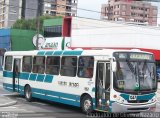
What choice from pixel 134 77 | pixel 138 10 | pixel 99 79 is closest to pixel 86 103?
pixel 99 79

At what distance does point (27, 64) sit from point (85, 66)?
568 centimetres

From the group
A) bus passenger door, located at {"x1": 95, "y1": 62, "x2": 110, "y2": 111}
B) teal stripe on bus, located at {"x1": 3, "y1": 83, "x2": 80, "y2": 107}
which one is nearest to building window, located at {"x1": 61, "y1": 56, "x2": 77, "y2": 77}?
teal stripe on bus, located at {"x1": 3, "y1": 83, "x2": 80, "y2": 107}

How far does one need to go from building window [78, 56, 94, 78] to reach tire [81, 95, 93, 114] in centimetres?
85

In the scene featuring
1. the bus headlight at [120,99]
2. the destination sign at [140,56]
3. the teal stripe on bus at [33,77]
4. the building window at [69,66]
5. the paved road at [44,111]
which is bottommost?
the paved road at [44,111]

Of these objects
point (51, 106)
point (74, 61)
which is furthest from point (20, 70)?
point (74, 61)

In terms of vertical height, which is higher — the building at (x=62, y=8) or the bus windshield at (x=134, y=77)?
the building at (x=62, y=8)

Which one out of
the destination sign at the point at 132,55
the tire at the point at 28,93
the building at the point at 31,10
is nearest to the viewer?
the destination sign at the point at 132,55

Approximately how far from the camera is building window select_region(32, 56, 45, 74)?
21.2 metres

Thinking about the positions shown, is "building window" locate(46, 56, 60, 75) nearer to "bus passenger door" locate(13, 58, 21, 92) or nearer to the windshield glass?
"bus passenger door" locate(13, 58, 21, 92)

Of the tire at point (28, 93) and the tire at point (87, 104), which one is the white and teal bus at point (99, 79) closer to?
the tire at point (87, 104)

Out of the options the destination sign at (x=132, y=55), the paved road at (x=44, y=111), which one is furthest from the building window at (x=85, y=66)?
the paved road at (x=44, y=111)

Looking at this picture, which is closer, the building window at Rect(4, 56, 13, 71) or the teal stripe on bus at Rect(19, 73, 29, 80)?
the teal stripe on bus at Rect(19, 73, 29, 80)

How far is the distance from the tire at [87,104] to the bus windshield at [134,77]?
1.59m

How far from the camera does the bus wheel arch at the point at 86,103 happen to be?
672 inches
